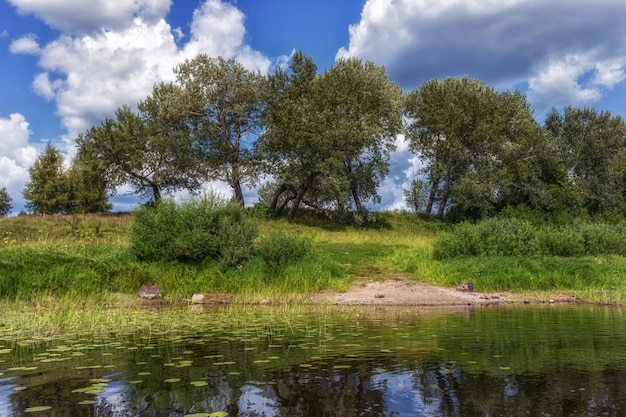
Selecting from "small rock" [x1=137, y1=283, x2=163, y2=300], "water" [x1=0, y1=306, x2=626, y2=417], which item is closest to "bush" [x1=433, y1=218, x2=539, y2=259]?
"water" [x1=0, y1=306, x2=626, y2=417]

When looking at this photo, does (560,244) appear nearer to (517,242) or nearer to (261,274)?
(517,242)

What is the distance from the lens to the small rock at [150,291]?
2494 cm

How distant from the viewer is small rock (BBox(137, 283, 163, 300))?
24.9m

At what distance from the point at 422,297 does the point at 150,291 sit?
1394cm

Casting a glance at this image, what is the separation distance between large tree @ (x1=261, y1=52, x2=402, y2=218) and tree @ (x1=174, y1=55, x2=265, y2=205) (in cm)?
273

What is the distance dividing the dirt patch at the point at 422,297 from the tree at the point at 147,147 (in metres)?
35.1

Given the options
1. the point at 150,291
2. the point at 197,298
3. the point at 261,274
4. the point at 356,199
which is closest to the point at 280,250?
the point at 261,274

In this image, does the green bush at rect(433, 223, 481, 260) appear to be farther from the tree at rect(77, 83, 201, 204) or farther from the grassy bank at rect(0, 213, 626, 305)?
the tree at rect(77, 83, 201, 204)

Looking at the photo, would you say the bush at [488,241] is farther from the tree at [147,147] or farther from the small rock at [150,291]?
the tree at [147,147]

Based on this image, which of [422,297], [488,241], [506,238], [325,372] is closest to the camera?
[325,372]

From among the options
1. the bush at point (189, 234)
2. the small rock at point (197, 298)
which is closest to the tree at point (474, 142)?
the bush at point (189, 234)

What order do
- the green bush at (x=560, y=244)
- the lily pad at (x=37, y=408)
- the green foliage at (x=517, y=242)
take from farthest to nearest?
the green bush at (x=560, y=244)
the green foliage at (x=517, y=242)
the lily pad at (x=37, y=408)

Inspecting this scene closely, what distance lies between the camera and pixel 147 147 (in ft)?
190

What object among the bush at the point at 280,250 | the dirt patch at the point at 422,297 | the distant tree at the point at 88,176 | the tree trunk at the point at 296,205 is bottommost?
the dirt patch at the point at 422,297
